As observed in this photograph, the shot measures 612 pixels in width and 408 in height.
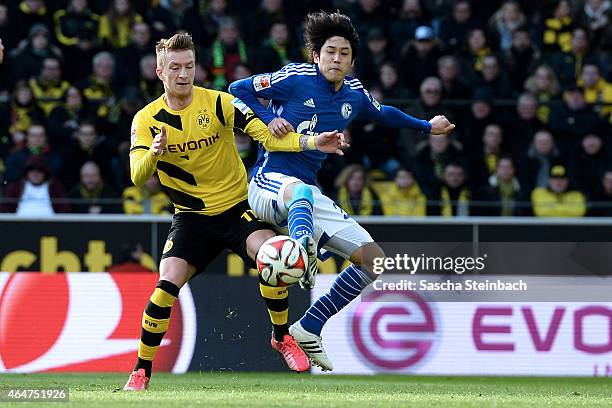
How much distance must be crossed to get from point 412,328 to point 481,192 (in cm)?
242

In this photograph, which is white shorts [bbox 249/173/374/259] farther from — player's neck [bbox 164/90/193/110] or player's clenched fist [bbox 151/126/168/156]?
player's clenched fist [bbox 151/126/168/156]

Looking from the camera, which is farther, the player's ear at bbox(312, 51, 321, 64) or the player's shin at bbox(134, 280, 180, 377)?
the player's ear at bbox(312, 51, 321, 64)

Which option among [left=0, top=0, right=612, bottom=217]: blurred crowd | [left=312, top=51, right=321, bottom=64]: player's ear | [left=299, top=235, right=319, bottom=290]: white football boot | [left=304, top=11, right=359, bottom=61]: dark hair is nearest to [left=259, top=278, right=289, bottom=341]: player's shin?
[left=299, top=235, right=319, bottom=290]: white football boot

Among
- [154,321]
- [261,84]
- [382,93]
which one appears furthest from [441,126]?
[382,93]

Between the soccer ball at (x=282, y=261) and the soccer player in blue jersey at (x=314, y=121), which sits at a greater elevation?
the soccer player in blue jersey at (x=314, y=121)

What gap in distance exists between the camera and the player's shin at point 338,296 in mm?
9469

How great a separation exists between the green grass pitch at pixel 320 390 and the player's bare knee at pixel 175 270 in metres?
0.75

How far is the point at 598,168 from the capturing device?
14.4m

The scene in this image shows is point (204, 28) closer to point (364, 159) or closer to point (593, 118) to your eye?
point (364, 159)

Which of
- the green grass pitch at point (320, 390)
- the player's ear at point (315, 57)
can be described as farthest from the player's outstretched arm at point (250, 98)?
the green grass pitch at point (320, 390)

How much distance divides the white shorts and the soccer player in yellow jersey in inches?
7.6

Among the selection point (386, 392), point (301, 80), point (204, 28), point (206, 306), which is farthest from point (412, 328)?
point (204, 28)

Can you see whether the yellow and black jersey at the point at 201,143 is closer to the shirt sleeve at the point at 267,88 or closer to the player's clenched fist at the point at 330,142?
the shirt sleeve at the point at 267,88

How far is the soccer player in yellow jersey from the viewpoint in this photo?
908 centimetres
